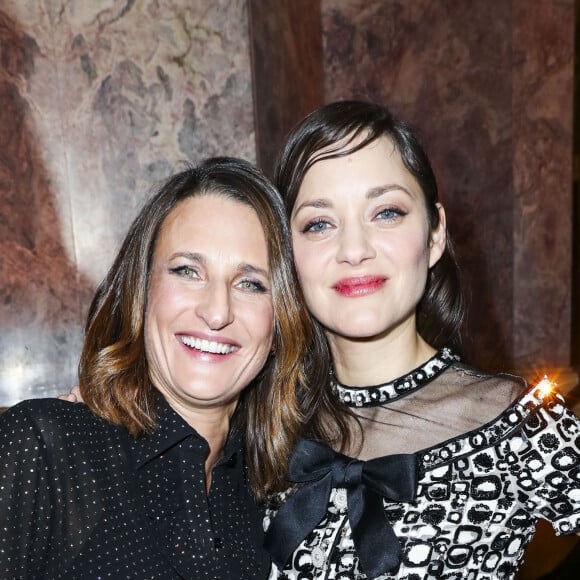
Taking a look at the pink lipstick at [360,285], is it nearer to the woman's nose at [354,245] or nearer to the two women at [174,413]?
the woman's nose at [354,245]

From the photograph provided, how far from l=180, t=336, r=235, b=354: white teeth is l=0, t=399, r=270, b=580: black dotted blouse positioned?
0.21 m

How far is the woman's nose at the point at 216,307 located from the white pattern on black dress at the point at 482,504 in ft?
2.10

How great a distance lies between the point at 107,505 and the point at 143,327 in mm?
530

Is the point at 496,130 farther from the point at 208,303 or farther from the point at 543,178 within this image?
the point at 208,303

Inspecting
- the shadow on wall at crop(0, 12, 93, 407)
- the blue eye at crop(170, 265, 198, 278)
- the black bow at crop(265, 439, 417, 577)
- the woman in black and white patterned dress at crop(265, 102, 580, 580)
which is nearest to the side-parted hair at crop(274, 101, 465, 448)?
the woman in black and white patterned dress at crop(265, 102, 580, 580)

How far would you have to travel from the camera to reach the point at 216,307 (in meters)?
2.06

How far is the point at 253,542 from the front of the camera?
7.19 feet

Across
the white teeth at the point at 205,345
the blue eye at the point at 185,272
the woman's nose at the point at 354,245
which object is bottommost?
the white teeth at the point at 205,345

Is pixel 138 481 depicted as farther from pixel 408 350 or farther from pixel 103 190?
pixel 103 190

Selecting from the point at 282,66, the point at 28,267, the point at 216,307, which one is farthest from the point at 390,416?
the point at 282,66

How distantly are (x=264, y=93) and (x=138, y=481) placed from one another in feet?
7.13

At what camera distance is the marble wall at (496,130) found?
4.66 m

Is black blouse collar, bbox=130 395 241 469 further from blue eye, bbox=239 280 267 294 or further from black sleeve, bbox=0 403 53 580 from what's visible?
A: blue eye, bbox=239 280 267 294

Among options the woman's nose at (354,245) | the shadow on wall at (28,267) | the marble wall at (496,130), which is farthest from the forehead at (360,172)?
the marble wall at (496,130)
